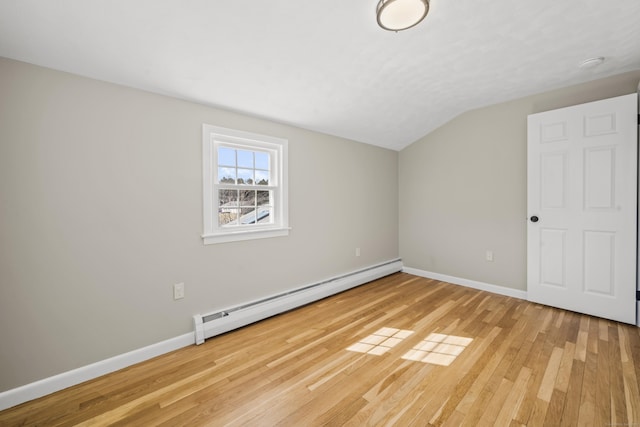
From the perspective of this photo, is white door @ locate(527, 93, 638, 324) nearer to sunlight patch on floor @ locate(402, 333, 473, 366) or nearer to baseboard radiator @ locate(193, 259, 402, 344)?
sunlight patch on floor @ locate(402, 333, 473, 366)

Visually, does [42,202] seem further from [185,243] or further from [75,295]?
[185,243]

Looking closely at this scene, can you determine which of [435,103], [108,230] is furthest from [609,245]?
[108,230]

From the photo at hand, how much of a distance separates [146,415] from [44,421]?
1.81 feet

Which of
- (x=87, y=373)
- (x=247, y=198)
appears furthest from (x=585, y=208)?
(x=87, y=373)

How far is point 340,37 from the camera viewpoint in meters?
1.76

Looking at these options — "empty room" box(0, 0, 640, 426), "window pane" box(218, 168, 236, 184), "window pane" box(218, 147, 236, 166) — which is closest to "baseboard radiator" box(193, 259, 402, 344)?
"empty room" box(0, 0, 640, 426)

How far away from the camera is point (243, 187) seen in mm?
2559

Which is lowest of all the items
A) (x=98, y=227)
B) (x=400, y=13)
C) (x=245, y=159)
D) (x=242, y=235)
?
(x=242, y=235)

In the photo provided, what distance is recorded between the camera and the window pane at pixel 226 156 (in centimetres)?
243

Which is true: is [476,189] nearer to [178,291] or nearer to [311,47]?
[311,47]

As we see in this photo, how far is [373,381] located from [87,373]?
6.35 feet

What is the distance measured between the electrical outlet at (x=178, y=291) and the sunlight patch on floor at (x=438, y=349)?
6.12ft

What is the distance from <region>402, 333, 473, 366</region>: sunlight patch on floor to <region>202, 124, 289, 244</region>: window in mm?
1687

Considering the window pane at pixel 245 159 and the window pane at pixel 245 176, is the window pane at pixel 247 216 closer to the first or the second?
the window pane at pixel 245 176
